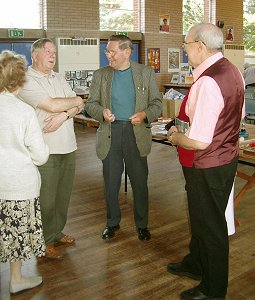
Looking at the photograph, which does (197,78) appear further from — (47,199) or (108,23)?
(108,23)

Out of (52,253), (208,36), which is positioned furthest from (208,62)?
(52,253)

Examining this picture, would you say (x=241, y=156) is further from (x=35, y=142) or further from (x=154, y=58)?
(x=154, y=58)

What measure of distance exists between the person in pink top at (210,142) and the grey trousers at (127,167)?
0.92 metres

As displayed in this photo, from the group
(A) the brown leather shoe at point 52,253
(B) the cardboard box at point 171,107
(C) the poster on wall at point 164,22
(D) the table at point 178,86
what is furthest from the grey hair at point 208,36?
(C) the poster on wall at point 164,22

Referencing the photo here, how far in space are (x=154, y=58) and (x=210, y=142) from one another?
33.1 ft

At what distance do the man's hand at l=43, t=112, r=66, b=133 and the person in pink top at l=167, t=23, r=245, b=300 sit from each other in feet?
2.86

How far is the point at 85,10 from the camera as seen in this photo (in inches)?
408

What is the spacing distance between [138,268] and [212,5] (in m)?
11.9

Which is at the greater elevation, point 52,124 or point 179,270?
point 52,124

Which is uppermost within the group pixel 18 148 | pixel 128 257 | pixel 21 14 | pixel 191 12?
pixel 191 12

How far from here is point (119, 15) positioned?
11.3 meters

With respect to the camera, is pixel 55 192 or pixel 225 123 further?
pixel 55 192

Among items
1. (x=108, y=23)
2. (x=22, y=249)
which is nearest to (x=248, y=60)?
(x=108, y=23)

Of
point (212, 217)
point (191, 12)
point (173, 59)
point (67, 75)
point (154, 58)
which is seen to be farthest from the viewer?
point (191, 12)
